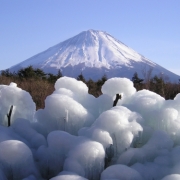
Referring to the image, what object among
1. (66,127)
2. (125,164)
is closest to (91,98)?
(66,127)

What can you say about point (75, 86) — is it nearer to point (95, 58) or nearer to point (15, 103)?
point (15, 103)

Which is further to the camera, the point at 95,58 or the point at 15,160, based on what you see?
the point at 95,58

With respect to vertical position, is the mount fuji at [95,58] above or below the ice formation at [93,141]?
below

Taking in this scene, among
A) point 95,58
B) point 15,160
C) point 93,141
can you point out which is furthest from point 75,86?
point 95,58

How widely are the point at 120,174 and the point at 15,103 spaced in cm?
125

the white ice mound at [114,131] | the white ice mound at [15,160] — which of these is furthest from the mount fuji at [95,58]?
the white ice mound at [15,160]

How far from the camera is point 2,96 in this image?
2.93 meters

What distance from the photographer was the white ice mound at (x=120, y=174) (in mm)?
2012

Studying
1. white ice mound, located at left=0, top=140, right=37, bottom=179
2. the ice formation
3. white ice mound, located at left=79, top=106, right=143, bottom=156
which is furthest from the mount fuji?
white ice mound, located at left=0, top=140, right=37, bottom=179

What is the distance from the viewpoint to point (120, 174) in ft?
6.63

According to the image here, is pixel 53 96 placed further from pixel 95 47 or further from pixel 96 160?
pixel 95 47

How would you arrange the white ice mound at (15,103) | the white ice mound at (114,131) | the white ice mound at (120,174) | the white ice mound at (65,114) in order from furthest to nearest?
the white ice mound at (15,103) < the white ice mound at (65,114) < the white ice mound at (114,131) < the white ice mound at (120,174)

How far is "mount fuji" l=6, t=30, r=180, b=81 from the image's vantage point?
343 ft

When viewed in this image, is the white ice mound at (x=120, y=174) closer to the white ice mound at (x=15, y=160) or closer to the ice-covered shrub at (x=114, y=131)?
the ice-covered shrub at (x=114, y=131)
